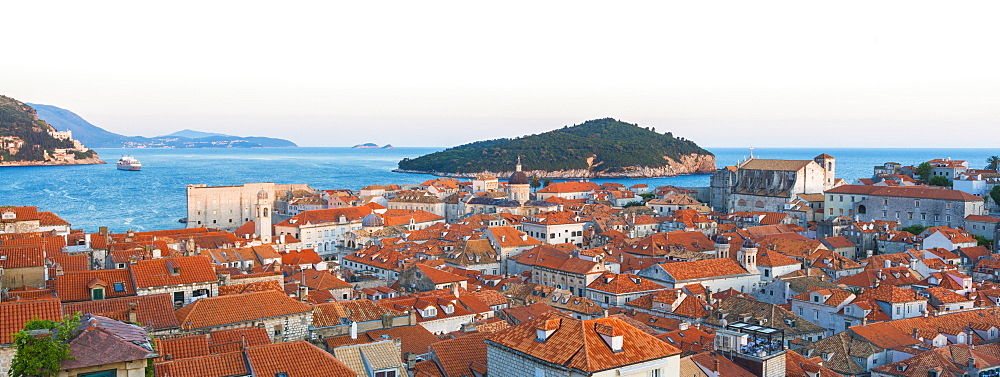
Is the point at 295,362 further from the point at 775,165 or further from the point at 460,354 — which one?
the point at 775,165

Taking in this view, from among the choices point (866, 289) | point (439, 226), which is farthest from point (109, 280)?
point (439, 226)

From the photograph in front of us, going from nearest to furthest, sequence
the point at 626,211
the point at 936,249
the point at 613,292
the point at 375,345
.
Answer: the point at 375,345 < the point at 613,292 < the point at 936,249 < the point at 626,211

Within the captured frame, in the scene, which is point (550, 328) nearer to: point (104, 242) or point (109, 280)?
point (109, 280)

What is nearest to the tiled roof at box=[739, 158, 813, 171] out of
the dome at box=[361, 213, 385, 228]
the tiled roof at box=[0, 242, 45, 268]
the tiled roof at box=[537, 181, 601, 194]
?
the tiled roof at box=[537, 181, 601, 194]

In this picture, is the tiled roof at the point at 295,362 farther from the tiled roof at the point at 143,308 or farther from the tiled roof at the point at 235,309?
the tiled roof at the point at 235,309

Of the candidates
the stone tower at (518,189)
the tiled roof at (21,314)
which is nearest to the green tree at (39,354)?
the tiled roof at (21,314)

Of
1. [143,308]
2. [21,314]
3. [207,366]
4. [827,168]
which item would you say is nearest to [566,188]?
[827,168]
